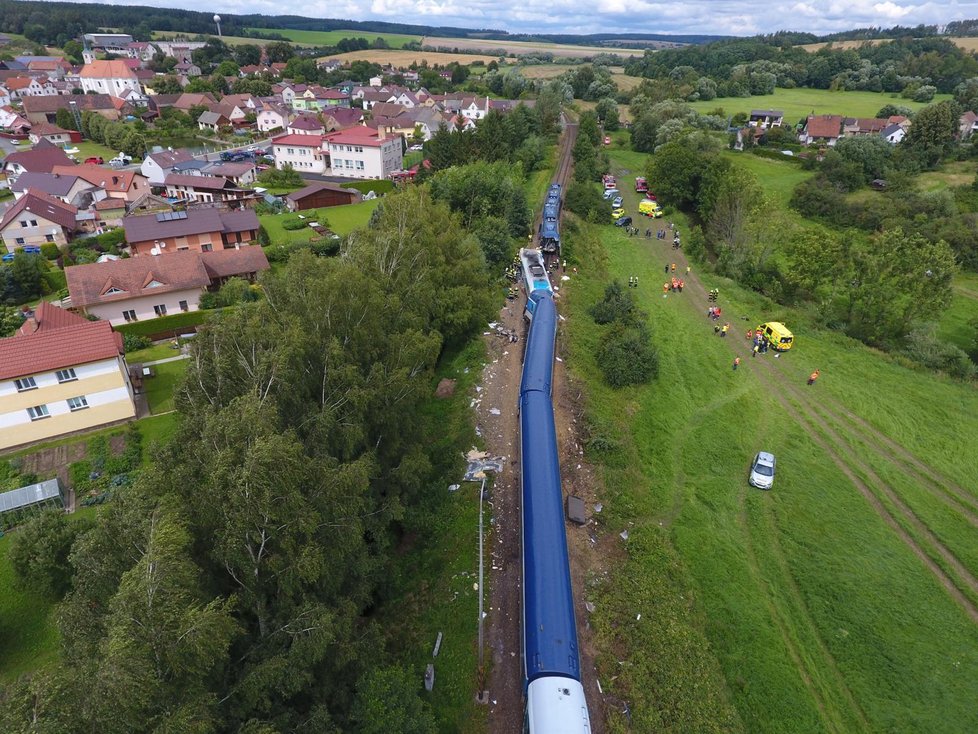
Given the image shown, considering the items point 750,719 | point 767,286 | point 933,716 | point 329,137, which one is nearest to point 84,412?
point 750,719

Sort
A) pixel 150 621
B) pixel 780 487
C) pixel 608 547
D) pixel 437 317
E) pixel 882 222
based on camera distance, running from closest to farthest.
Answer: pixel 150 621 < pixel 608 547 < pixel 780 487 < pixel 437 317 < pixel 882 222

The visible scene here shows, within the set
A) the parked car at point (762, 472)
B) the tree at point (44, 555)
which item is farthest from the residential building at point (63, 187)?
the parked car at point (762, 472)

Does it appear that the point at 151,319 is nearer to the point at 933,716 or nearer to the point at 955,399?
the point at 933,716

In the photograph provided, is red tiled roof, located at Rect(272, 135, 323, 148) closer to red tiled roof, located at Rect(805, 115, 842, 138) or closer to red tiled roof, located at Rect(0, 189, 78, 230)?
red tiled roof, located at Rect(0, 189, 78, 230)

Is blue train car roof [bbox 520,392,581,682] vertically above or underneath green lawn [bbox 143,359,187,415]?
above

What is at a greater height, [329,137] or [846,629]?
[329,137]

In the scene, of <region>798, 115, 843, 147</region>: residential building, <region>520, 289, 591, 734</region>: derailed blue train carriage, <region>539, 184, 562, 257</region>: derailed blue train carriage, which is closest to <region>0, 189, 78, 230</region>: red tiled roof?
<region>539, 184, 562, 257</region>: derailed blue train carriage
